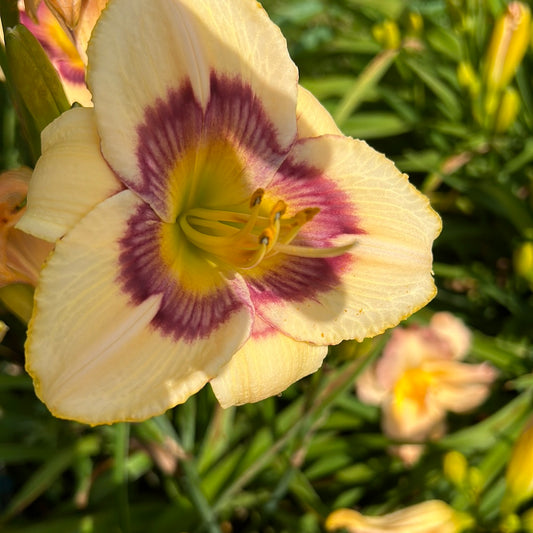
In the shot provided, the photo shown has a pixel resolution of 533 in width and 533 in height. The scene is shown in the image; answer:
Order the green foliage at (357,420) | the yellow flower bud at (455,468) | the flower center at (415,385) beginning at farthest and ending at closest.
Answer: the flower center at (415,385), the green foliage at (357,420), the yellow flower bud at (455,468)

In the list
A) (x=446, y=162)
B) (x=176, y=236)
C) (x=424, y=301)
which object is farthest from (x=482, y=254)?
(x=176, y=236)

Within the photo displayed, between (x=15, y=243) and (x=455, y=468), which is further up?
(x=15, y=243)

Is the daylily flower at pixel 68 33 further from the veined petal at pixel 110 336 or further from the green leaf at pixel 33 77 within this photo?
the veined petal at pixel 110 336

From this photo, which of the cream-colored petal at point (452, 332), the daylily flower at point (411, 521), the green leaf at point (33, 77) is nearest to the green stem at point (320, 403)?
the daylily flower at point (411, 521)

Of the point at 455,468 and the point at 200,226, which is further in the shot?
the point at 455,468

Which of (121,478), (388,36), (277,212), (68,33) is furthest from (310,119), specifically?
(388,36)

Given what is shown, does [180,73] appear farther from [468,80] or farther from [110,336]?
[468,80]

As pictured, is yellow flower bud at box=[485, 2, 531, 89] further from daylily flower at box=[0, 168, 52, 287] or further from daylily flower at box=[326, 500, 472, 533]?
daylily flower at box=[0, 168, 52, 287]
